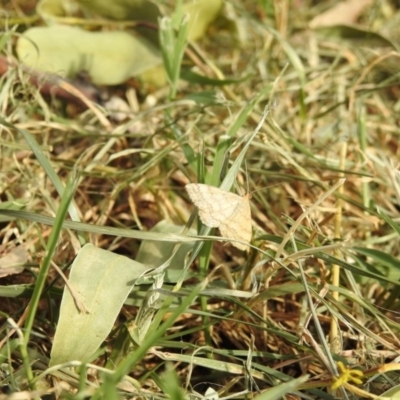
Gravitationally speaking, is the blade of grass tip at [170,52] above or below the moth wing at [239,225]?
above

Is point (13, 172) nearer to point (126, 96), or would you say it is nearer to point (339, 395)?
point (126, 96)

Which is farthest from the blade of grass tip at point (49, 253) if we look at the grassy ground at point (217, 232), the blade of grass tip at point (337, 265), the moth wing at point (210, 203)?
the blade of grass tip at point (337, 265)

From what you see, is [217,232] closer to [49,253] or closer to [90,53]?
[49,253]

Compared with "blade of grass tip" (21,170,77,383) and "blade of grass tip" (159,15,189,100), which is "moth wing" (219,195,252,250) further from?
"blade of grass tip" (159,15,189,100)

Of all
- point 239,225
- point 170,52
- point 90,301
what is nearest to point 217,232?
point 239,225

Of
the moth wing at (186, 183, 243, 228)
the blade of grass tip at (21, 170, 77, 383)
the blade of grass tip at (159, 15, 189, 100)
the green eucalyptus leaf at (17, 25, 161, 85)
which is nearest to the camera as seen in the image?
the blade of grass tip at (21, 170, 77, 383)

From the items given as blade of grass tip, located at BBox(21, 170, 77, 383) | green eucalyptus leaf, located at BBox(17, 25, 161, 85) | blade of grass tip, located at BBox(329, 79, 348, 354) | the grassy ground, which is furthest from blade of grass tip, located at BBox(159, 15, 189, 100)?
blade of grass tip, located at BBox(21, 170, 77, 383)

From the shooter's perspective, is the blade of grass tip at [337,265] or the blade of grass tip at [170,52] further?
the blade of grass tip at [170,52]

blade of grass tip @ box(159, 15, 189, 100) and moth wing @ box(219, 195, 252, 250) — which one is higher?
blade of grass tip @ box(159, 15, 189, 100)

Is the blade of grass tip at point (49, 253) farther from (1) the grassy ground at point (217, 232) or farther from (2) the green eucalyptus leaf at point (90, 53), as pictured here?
(2) the green eucalyptus leaf at point (90, 53)

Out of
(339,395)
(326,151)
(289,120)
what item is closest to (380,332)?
(339,395)
